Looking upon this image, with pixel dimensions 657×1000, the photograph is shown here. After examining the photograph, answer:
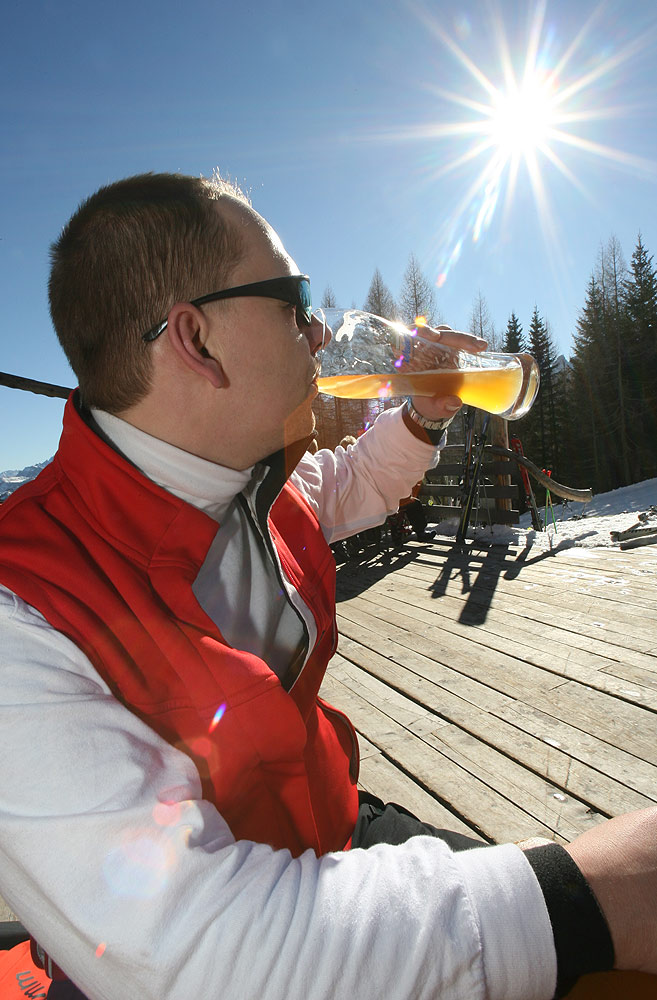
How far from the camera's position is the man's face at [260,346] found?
0.92m

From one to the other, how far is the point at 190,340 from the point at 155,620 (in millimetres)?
473

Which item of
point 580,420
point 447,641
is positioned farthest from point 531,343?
point 447,641

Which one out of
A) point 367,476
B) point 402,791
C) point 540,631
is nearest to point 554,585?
point 540,631

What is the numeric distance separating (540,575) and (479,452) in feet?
7.17

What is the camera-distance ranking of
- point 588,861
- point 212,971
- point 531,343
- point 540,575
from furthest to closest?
1. point 531,343
2. point 540,575
3. point 588,861
4. point 212,971

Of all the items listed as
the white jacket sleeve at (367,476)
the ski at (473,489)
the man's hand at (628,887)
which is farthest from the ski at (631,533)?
the man's hand at (628,887)

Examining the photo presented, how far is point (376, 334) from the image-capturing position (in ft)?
4.90

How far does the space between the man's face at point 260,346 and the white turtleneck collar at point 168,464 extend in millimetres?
111

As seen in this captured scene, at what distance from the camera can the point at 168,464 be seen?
0.87 metres

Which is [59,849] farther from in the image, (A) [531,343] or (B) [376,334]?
(A) [531,343]

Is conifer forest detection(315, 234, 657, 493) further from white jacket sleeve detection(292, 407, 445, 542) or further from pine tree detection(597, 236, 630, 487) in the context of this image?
white jacket sleeve detection(292, 407, 445, 542)

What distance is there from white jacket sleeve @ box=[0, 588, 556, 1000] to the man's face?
540mm

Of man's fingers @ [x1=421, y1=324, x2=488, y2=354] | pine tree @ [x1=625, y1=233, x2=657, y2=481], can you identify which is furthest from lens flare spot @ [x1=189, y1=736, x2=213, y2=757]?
pine tree @ [x1=625, y1=233, x2=657, y2=481]

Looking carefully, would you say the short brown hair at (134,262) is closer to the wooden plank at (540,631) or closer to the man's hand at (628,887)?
the man's hand at (628,887)
